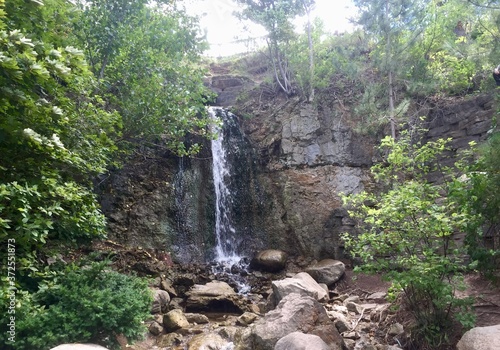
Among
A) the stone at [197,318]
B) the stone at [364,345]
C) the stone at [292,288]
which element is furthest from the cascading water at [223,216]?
the stone at [364,345]

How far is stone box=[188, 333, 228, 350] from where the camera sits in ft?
18.8

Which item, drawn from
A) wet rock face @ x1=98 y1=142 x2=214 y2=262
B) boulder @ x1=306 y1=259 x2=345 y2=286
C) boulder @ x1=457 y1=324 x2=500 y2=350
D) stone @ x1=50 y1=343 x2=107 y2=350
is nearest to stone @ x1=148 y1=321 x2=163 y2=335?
stone @ x1=50 y1=343 x2=107 y2=350

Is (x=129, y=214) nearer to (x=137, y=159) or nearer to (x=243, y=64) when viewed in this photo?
(x=137, y=159)

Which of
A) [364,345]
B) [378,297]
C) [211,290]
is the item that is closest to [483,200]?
[364,345]

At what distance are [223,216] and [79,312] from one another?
27.2 feet

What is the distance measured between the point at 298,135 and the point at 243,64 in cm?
734

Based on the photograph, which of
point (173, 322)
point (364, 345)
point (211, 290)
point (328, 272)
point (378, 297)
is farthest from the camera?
point (328, 272)

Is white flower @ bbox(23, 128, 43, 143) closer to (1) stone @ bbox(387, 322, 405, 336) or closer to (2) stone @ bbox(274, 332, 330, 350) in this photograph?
(2) stone @ bbox(274, 332, 330, 350)

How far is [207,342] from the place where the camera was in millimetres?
5852

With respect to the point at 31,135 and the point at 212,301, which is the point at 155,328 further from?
the point at 31,135

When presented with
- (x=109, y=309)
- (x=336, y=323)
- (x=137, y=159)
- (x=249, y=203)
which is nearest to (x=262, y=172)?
(x=249, y=203)

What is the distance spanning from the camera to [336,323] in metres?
6.06

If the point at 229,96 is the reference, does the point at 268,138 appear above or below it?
below

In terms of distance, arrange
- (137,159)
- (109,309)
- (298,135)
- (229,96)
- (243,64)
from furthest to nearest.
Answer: (243,64) → (229,96) → (298,135) → (137,159) → (109,309)
